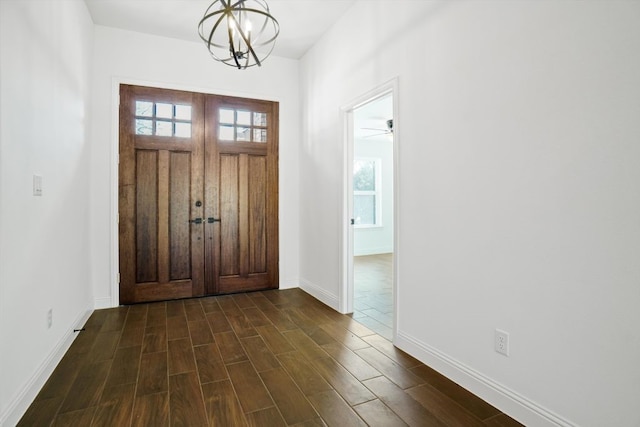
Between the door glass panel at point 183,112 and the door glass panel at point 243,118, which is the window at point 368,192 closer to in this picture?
the door glass panel at point 243,118

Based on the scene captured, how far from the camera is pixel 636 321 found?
1.33m

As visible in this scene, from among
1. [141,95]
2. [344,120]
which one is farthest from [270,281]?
[141,95]

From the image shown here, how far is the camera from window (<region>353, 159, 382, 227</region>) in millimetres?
7992

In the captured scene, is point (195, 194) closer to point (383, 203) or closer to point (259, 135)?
→ point (259, 135)

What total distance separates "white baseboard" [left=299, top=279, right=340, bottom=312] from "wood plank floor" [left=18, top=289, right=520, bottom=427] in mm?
324

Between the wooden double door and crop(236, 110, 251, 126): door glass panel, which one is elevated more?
crop(236, 110, 251, 126): door glass panel

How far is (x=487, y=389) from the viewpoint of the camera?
1917 mm

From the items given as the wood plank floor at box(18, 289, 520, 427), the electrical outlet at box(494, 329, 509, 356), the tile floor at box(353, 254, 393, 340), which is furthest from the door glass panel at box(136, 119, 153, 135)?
the electrical outlet at box(494, 329, 509, 356)

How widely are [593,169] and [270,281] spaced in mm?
3698

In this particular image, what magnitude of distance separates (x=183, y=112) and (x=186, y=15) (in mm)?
1047

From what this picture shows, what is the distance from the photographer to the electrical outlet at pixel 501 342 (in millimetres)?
1822

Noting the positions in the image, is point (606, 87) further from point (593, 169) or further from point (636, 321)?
point (636, 321)

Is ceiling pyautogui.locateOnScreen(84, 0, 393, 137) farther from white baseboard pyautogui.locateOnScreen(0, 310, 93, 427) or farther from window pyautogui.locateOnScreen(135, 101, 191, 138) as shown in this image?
white baseboard pyautogui.locateOnScreen(0, 310, 93, 427)

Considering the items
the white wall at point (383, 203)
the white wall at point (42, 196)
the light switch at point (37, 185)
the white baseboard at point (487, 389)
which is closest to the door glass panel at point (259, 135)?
Result: the white wall at point (42, 196)
